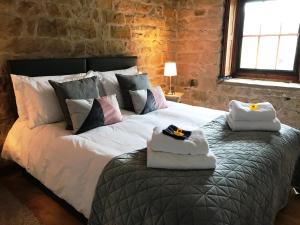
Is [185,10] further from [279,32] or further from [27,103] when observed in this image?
[27,103]

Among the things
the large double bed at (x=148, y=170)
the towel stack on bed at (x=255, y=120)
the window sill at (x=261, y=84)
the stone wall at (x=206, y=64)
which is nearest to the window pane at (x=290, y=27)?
the window sill at (x=261, y=84)

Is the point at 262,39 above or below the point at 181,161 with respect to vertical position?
above

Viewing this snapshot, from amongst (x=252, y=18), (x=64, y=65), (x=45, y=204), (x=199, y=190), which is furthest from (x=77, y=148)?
(x=252, y=18)

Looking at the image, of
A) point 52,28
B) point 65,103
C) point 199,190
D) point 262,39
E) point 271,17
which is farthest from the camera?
point 262,39

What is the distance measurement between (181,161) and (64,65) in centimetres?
176

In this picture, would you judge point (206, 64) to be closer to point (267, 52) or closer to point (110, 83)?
point (267, 52)

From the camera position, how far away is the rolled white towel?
1.35 metres

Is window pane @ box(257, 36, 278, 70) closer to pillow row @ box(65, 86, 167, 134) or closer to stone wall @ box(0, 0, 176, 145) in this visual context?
stone wall @ box(0, 0, 176, 145)

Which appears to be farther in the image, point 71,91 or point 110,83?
point 110,83

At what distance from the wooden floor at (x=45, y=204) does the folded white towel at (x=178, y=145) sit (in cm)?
84

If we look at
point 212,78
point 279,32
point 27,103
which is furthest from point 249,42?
point 27,103

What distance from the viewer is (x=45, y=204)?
6.77 ft

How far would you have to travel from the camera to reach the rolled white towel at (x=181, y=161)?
135 cm

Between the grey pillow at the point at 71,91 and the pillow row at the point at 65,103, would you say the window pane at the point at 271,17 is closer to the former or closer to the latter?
the pillow row at the point at 65,103
